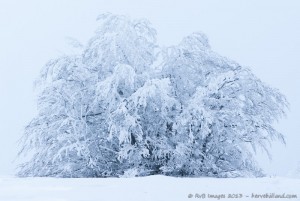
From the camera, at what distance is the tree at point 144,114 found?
14.1 m

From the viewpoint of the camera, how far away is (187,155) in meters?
14.3

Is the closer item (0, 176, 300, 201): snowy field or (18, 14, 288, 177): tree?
(0, 176, 300, 201): snowy field

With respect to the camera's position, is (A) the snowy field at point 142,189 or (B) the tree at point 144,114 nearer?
(A) the snowy field at point 142,189

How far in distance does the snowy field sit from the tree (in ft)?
12.3

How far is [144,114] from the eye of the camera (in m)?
15.0

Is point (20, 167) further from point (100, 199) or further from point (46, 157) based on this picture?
point (100, 199)

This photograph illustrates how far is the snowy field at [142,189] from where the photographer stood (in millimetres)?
8242

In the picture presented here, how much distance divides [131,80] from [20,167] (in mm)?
4948

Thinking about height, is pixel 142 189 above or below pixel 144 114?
below

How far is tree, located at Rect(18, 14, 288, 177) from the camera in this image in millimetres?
14141

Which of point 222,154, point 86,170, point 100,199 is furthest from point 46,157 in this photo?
point 100,199

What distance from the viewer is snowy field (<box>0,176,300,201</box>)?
27.0 ft

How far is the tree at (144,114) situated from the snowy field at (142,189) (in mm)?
3740

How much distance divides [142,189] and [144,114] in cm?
627
